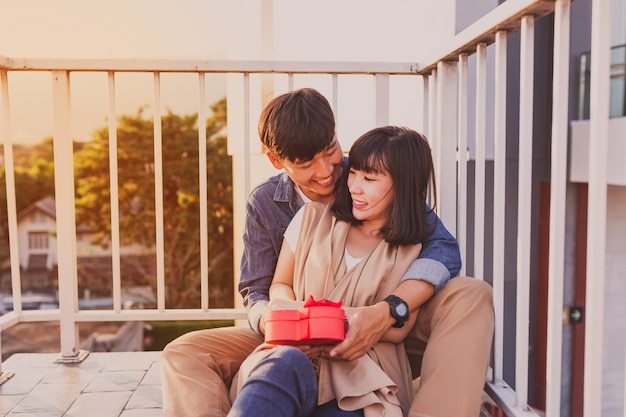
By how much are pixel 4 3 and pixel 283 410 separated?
13757 mm

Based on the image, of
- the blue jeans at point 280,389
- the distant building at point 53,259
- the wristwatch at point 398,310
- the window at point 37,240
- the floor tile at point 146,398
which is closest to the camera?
the blue jeans at point 280,389

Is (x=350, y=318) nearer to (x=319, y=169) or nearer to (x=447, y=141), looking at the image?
(x=319, y=169)

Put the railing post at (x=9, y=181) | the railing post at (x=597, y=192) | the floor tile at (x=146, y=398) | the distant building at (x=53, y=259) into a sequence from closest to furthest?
the railing post at (x=597, y=192)
the floor tile at (x=146, y=398)
the railing post at (x=9, y=181)
the distant building at (x=53, y=259)

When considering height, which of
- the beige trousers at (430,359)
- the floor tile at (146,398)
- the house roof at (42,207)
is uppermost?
the beige trousers at (430,359)

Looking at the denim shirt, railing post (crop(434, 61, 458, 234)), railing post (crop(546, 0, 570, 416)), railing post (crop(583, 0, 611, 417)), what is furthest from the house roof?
railing post (crop(583, 0, 611, 417))

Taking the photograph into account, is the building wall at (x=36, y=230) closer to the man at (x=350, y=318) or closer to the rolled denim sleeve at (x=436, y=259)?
the man at (x=350, y=318)

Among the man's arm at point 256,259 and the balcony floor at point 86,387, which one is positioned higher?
the man's arm at point 256,259

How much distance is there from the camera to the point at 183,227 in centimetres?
1487

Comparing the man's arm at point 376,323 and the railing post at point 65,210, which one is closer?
the man's arm at point 376,323

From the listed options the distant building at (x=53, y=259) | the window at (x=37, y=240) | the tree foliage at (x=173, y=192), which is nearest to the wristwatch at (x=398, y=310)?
the tree foliage at (x=173, y=192)

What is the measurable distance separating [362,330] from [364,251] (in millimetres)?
295

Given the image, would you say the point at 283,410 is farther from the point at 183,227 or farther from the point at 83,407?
the point at 183,227

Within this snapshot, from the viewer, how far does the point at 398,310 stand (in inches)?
55.6

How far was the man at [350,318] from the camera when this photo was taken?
1.32 metres
